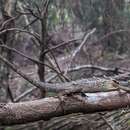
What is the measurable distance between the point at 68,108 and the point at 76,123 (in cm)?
63

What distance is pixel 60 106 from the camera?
1922mm

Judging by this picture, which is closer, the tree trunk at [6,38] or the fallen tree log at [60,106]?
the fallen tree log at [60,106]

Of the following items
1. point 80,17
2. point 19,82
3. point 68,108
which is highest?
point 80,17

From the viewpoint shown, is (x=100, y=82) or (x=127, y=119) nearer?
(x=100, y=82)

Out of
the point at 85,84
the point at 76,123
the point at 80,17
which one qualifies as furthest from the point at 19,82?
the point at 85,84

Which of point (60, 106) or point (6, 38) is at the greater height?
point (6, 38)

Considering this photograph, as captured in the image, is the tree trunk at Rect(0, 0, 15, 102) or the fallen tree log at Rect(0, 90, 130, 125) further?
the tree trunk at Rect(0, 0, 15, 102)

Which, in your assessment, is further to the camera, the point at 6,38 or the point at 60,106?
the point at 6,38

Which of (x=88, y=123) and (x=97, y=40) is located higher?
(x=97, y=40)

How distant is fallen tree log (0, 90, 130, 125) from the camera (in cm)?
186

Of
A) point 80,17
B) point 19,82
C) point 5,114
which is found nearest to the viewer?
point 5,114

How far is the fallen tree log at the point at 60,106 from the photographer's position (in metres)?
1.86

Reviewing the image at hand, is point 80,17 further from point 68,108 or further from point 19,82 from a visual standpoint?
point 68,108

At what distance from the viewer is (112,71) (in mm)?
4516
